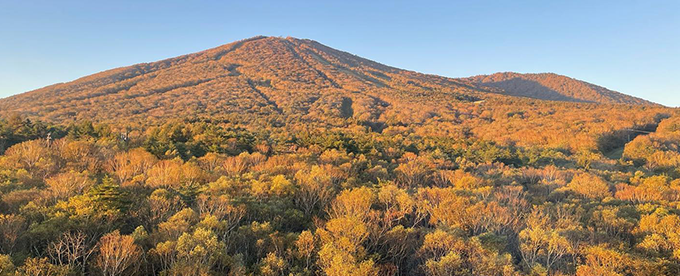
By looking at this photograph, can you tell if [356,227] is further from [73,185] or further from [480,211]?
[73,185]

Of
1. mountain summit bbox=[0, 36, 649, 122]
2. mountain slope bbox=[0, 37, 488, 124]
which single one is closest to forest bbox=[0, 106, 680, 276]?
mountain summit bbox=[0, 36, 649, 122]

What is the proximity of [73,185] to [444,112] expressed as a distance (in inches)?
3704

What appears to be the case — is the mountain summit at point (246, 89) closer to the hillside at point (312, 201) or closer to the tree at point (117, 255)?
the hillside at point (312, 201)

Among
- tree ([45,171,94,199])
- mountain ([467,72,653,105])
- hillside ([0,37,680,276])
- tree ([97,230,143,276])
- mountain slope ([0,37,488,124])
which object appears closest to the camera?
tree ([97,230,143,276])

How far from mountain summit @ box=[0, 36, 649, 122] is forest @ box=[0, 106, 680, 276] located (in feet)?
148

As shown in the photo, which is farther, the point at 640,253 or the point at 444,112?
the point at 444,112

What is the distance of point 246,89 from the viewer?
10544cm

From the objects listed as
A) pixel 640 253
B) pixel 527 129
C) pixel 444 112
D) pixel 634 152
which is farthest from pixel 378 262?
pixel 444 112

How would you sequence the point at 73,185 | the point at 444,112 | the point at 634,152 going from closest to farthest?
the point at 73,185
the point at 634,152
the point at 444,112

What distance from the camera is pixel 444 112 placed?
333 ft

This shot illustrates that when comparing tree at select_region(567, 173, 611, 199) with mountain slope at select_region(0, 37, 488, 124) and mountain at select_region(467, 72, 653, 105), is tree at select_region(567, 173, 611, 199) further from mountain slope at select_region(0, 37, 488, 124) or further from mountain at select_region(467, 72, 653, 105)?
mountain at select_region(467, 72, 653, 105)

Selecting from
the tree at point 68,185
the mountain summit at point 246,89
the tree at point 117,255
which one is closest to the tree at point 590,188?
the tree at point 117,255

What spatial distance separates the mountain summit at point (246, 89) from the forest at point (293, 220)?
148 feet

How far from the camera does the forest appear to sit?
16.0 metres
